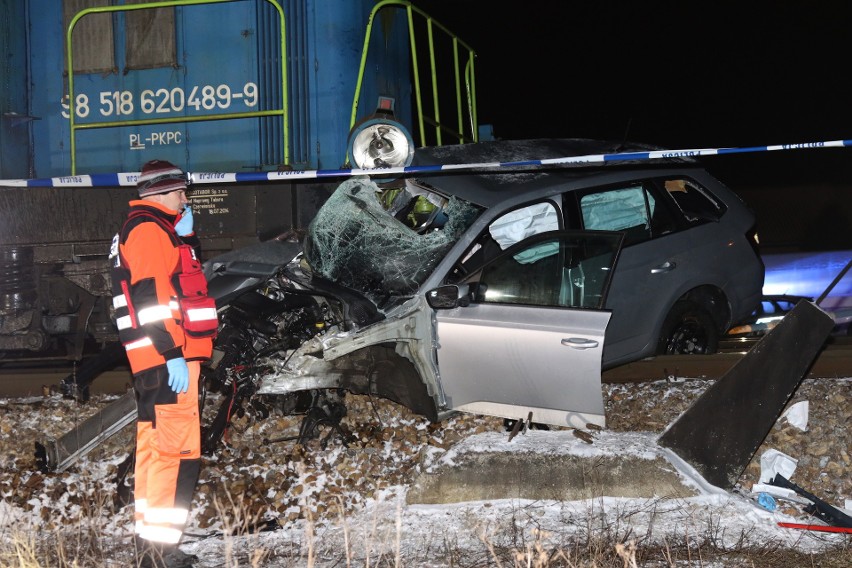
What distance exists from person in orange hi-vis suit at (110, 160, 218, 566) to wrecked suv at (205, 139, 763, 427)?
1.48 m

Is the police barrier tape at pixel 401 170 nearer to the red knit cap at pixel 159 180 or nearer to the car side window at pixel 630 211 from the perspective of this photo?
the car side window at pixel 630 211

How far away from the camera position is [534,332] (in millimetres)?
5801

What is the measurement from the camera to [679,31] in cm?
1942

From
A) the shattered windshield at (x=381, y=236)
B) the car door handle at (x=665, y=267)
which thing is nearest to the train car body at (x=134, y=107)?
the shattered windshield at (x=381, y=236)

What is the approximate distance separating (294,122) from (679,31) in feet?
43.8

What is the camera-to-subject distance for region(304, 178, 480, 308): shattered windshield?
20.9 feet

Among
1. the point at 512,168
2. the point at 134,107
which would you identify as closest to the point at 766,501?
the point at 512,168

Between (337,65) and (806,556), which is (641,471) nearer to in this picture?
(806,556)

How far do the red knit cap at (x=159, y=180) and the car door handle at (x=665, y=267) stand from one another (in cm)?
349

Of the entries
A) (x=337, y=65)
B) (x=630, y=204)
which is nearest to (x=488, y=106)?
(x=337, y=65)

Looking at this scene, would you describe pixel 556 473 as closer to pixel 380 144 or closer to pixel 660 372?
pixel 660 372

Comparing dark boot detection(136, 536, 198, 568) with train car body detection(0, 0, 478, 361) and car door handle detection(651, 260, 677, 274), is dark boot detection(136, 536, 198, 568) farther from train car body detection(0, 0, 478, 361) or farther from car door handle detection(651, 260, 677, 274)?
car door handle detection(651, 260, 677, 274)

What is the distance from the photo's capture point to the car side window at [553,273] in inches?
234

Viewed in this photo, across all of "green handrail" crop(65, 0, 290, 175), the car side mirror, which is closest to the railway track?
"green handrail" crop(65, 0, 290, 175)
